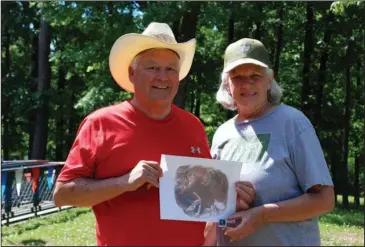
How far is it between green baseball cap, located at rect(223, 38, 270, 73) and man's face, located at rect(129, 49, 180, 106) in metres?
0.33

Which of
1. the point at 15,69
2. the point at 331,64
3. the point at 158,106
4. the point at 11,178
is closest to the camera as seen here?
the point at 158,106

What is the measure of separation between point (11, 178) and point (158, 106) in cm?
848

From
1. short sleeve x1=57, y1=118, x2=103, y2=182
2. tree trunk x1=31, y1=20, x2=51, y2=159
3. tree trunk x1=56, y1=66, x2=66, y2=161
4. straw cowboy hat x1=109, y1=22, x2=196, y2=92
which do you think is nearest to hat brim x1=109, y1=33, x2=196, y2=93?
straw cowboy hat x1=109, y1=22, x2=196, y2=92

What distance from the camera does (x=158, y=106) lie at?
2529 millimetres

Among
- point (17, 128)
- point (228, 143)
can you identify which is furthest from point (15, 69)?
point (228, 143)

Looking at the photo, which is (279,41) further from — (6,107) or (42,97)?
(6,107)

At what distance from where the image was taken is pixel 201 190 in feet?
8.15

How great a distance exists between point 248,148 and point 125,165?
2.18 ft

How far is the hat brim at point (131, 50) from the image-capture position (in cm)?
254

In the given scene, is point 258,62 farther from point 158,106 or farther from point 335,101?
point 335,101

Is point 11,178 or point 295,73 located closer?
point 11,178

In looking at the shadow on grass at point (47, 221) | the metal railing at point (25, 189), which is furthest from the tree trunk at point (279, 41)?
the metal railing at point (25, 189)

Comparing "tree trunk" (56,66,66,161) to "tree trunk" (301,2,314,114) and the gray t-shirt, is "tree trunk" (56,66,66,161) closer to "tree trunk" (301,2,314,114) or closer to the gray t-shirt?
"tree trunk" (301,2,314,114)

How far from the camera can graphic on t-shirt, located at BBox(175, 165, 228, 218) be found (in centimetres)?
238
